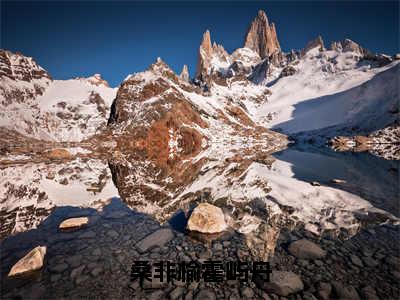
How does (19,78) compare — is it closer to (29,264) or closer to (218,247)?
(29,264)

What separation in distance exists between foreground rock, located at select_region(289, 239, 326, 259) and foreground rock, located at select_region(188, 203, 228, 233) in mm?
3059

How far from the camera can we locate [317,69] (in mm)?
180875

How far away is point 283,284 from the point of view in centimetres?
626

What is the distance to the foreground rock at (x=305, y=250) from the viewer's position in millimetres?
7793

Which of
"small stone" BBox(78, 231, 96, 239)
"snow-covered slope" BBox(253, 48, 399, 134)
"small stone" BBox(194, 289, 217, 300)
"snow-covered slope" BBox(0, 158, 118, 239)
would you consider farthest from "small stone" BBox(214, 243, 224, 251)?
"snow-covered slope" BBox(253, 48, 399, 134)

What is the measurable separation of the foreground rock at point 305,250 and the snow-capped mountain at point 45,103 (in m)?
113

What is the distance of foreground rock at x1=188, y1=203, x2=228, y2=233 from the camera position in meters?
9.64

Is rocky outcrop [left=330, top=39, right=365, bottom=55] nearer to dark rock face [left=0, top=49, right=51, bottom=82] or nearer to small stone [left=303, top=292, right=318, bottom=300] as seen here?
small stone [left=303, top=292, right=318, bottom=300]

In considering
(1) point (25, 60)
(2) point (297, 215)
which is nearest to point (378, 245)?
(2) point (297, 215)

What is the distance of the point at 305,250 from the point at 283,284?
241 cm

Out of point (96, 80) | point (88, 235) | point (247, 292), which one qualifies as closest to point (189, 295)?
point (247, 292)

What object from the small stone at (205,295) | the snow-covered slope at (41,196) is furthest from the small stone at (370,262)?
the snow-covered slope at (41,196)

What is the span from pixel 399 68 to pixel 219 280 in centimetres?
13313

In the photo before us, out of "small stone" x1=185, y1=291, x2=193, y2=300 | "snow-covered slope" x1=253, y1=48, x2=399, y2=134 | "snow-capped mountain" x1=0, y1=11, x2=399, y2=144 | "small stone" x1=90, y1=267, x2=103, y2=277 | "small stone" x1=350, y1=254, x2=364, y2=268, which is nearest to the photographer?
"small stone" x1=185, y1=291, x2=193, y2=300
